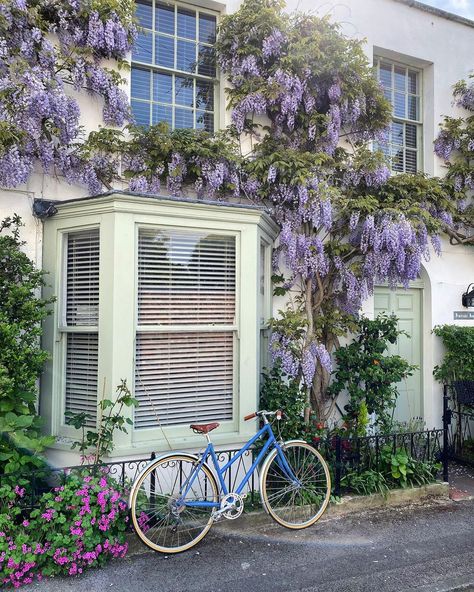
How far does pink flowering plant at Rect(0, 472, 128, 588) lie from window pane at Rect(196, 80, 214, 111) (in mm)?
4770

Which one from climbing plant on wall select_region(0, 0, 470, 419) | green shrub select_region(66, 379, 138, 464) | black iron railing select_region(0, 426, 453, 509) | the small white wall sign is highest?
climbing plant on wall select_region(0, 0, 470, 419)

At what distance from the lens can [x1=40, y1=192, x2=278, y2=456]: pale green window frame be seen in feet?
15.1

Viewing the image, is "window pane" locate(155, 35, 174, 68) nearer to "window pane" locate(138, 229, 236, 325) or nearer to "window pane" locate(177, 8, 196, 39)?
"window pane" locate(177, 8, 196, 39)

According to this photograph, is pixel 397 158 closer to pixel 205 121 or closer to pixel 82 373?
pixel 205 121

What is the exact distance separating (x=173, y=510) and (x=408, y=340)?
15.8 feet

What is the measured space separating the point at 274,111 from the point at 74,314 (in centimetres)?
363

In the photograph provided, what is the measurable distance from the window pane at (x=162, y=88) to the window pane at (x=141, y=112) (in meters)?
0.18

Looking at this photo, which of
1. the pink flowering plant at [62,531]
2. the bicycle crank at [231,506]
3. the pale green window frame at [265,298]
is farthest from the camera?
the pale green window frame at [265,298]

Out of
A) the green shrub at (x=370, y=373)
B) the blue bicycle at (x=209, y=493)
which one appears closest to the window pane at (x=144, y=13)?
the green shrub at (x=370, y=373)

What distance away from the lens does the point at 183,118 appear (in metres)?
6.38

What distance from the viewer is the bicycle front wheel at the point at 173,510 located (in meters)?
3.96

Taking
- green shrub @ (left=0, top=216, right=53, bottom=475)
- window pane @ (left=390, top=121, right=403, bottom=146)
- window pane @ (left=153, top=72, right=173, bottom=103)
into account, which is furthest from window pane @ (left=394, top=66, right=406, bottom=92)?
green shrub @ (left=0, top=216, right=53, bottom=475)

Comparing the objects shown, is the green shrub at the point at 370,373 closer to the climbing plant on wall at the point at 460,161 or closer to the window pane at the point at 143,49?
the climbing plant on wall at the point at 460,161

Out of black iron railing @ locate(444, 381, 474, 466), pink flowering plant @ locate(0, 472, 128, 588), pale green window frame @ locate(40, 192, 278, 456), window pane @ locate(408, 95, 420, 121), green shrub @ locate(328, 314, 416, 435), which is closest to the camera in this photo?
pink flowering plant @ locate(0, 472, 128, 588)
